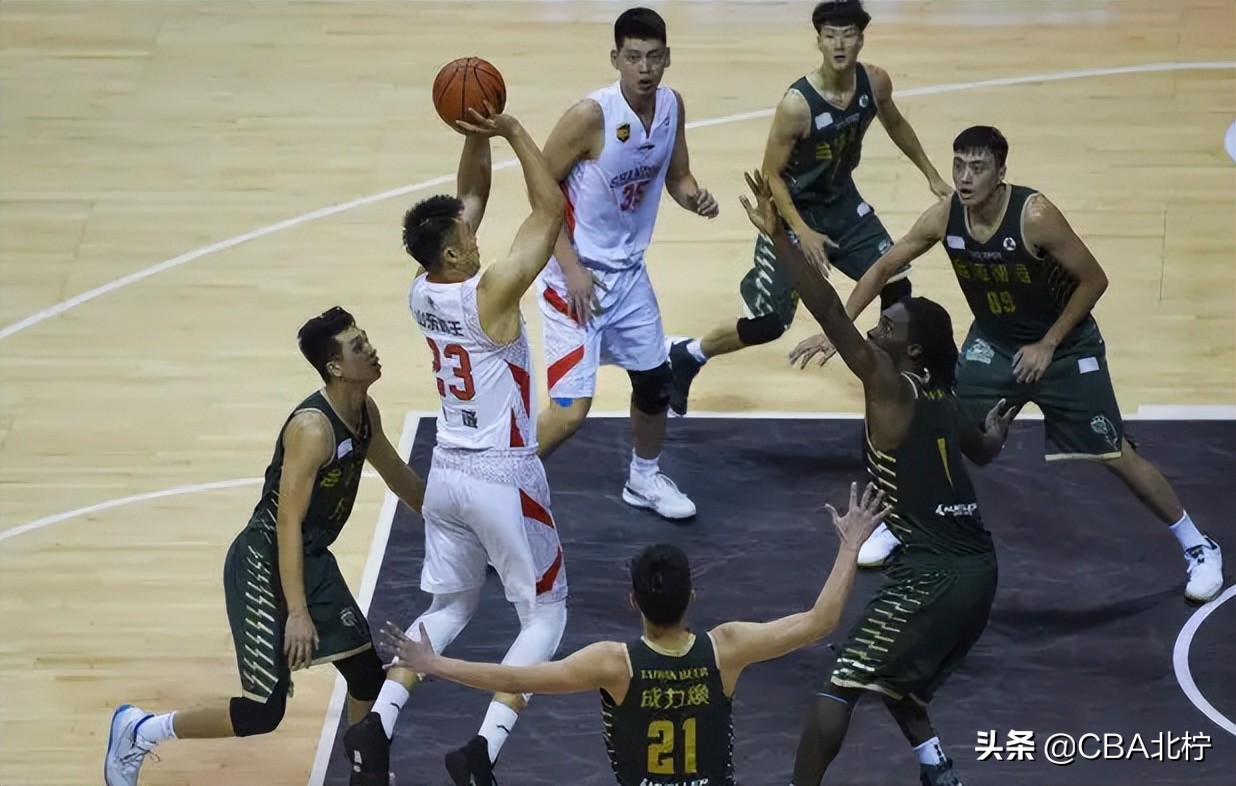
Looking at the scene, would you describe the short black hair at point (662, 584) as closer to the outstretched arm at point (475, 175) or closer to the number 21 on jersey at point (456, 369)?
the number 21 on jersey at point (456, 369)

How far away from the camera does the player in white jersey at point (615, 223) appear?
7848mm

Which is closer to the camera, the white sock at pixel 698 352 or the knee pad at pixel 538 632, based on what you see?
the knee pad at pixel 538 632

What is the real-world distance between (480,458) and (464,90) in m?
1.36

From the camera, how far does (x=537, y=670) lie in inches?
217

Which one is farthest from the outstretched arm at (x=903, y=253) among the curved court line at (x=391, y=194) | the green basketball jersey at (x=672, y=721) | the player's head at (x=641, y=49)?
the curved court line at (x=391, y=194)

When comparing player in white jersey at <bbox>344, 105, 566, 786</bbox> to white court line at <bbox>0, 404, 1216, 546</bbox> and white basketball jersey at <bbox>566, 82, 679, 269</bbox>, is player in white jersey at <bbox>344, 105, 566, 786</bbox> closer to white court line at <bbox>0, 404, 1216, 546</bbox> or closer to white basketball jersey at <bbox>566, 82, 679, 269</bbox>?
white basketball jersey at <bbox>566, 82, 679, 269</bbox>

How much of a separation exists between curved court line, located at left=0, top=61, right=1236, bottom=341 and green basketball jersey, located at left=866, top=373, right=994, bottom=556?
5.29 m

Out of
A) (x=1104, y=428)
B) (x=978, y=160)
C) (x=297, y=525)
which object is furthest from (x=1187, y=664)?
(x=297, y=525)

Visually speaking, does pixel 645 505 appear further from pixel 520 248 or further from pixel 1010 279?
pixel 520 248

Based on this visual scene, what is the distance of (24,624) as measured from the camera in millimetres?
8031

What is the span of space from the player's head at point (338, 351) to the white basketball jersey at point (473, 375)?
26cm

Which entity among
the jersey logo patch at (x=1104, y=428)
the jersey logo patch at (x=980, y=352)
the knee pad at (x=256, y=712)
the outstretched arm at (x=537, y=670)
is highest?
the jersey logo patch at (x=980, y=352)

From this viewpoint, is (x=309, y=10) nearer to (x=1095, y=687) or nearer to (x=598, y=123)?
(x=598, y=123)

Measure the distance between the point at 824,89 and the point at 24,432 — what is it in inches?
162
